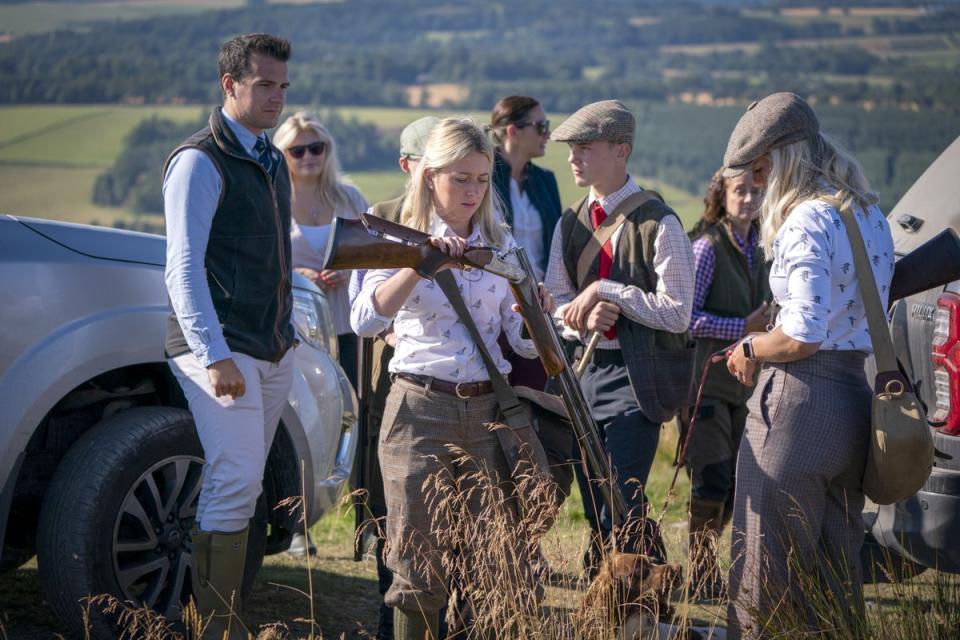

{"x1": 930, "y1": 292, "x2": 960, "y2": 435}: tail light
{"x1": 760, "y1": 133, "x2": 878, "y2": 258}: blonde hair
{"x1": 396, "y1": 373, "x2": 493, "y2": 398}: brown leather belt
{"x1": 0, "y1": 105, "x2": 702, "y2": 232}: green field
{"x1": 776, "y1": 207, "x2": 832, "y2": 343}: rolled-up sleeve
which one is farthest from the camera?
{"x1": 0, "y1": 105, "x2": 702, "y2": 232}: green field

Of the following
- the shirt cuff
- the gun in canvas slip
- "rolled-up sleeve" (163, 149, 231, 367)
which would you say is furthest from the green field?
"rolled-up sleeve" (163, 149, 231, 367)

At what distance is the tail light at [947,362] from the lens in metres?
4.03

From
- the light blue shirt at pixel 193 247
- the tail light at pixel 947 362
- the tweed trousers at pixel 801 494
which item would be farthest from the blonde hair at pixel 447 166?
the tail light at pixel 947 362

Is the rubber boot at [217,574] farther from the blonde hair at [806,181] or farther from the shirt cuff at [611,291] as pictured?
the blonde hair at [806,181]

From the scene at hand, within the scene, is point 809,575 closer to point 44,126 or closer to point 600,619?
point 600,619

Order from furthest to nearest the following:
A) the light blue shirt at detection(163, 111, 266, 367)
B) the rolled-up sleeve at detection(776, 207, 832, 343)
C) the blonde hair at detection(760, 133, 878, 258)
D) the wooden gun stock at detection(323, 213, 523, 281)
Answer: the light blue shirt at detection(163, 111, 266, 367) < the wooden gun stock at detection(323, 213, 523, 281) < the blonde hair at detection(760, 133, 878, 258) < the rolled-up sleeve at detection(776, 207, 832, 343)

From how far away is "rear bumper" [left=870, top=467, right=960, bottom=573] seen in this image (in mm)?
4043

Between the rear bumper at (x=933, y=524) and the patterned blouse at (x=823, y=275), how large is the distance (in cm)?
97

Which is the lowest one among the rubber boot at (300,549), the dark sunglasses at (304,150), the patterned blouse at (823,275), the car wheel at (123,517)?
the rubber boot at (300,549)

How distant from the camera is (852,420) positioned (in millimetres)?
3354

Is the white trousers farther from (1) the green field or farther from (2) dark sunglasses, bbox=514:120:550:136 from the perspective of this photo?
(1) the green field

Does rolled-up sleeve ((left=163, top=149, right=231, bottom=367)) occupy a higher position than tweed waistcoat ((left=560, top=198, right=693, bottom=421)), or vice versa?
rolled-up sleeve ((left=163, top=149, right=231, bottom=367))

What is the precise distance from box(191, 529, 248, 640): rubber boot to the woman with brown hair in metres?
2.28

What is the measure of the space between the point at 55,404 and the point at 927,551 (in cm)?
308
